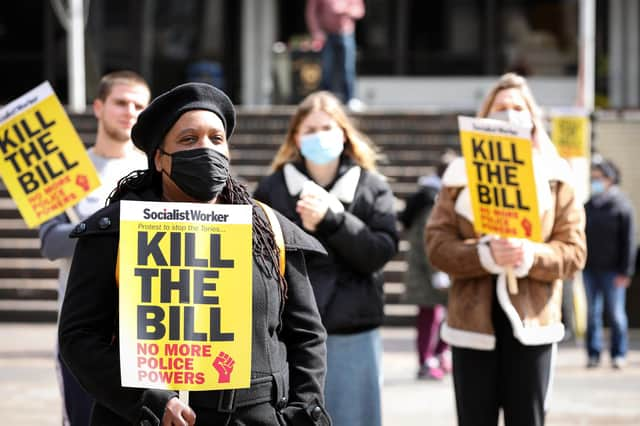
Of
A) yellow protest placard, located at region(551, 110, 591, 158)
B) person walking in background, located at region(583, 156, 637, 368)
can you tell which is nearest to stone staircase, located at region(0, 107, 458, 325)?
yellow protest placard, located at region(551, 110, 591, 158)

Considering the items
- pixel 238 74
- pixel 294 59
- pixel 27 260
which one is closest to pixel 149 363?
pixel 27 260

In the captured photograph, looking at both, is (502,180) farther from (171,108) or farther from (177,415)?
(177,415)

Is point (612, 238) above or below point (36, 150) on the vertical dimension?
below

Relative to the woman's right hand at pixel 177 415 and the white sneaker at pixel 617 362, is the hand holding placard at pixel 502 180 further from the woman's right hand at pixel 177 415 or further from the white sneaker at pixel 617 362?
the white sneaker at pixel 617 362

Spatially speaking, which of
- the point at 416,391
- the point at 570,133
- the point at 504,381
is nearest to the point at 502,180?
the point at 504,381

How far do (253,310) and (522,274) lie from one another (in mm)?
2113

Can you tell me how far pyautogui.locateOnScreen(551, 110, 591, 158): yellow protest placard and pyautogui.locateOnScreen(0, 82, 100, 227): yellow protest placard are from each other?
8.00 meters

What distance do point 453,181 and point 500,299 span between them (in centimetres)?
61

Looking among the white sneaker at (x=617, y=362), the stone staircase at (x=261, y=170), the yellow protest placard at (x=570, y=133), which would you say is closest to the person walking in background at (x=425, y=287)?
the white sneaker at (x=617, y=362)

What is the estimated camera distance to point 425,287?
11.1 m

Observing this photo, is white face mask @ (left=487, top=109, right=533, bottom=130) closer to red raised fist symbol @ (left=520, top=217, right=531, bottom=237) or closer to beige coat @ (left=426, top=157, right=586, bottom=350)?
beige coat @ (left=426, top=157, right=586, bottom=350)

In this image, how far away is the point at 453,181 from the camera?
6.00 meters

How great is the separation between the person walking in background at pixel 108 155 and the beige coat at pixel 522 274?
4.61 feet

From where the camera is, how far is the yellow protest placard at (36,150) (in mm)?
5984
